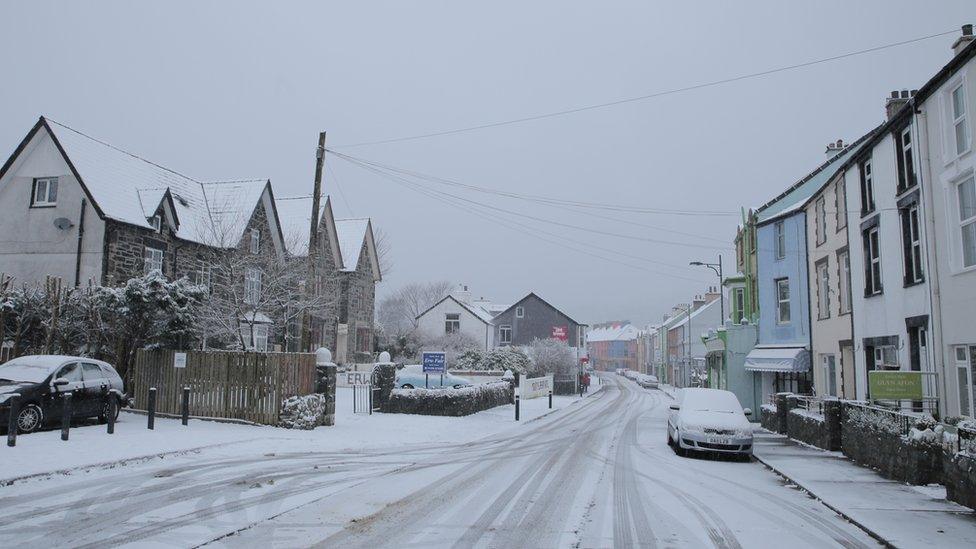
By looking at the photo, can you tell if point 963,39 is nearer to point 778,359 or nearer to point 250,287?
point 778,359

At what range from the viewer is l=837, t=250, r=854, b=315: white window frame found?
73.0 ft

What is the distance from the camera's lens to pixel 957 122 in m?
14.5

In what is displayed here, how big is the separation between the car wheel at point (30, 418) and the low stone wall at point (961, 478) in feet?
53.6

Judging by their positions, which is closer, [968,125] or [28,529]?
[28,529]

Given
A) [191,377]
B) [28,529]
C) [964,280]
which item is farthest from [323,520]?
[964,280]

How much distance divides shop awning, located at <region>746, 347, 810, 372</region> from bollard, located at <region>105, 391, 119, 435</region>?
22710 mm

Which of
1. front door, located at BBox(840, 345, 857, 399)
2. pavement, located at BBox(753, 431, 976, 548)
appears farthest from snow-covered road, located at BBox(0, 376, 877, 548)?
front door, located at BBox(840, 345, 857, 399)

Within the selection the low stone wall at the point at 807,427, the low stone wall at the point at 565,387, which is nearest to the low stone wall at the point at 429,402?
the low stone wall at the point at 807,427

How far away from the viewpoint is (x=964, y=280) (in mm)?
14094

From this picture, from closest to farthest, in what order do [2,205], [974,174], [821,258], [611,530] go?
[611,530], [974,174], [821,258], [2,205]

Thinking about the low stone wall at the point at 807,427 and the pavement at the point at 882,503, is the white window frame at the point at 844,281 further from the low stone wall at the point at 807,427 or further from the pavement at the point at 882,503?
the pavement at the point at 882,503

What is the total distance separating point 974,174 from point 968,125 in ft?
3.36

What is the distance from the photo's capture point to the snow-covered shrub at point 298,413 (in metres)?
17.6

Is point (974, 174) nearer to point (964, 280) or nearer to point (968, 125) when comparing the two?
point (968, 125)
